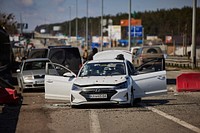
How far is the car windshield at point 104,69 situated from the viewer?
661 inches

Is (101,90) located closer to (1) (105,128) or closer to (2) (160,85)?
(2) (160,85)

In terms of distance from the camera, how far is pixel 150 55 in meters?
35.8

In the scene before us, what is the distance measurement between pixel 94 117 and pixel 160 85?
377cm

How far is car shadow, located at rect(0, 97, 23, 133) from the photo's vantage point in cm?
1200

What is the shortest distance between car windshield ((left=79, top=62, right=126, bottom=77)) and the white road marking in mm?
1937

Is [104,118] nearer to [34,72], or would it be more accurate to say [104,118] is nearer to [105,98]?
[105,98]

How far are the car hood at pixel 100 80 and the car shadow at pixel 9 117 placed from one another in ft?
6.62

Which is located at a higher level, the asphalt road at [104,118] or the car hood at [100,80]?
the car hood at [100,80]

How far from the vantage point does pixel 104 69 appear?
17.0 metres

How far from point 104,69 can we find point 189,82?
6.41 metres

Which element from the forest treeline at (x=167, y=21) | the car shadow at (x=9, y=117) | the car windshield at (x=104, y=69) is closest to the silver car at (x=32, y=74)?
the car shadow at (x=9, y=117)

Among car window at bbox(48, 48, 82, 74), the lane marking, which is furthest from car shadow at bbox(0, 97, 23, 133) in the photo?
car window at bbox(48, 48, 82, 74)

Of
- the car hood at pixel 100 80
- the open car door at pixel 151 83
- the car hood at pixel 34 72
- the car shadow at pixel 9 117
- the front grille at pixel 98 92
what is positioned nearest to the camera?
the car shadow at pixel 9 117

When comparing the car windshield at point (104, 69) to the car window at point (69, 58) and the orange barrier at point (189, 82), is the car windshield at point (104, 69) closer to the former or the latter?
the orange barrier at point (189, 82)
